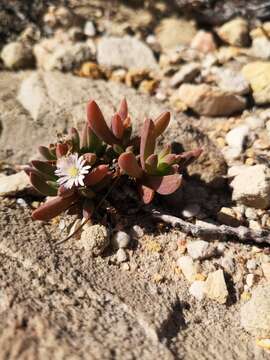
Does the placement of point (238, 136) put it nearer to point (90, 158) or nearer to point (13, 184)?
point (90, 158)

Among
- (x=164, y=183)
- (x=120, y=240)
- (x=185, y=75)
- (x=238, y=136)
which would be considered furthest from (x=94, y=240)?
(x=185, y=75)

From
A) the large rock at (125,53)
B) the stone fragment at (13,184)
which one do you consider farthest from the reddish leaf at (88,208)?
the large rock at (125,53)

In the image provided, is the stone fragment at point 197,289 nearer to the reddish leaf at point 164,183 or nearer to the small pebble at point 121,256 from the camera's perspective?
the small pebble at point 121,256

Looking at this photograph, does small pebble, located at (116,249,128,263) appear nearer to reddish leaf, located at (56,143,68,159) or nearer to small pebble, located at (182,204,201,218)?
small pebble, located at (182,204,201,218)

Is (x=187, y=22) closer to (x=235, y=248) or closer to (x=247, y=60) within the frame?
(x=247, y=60)

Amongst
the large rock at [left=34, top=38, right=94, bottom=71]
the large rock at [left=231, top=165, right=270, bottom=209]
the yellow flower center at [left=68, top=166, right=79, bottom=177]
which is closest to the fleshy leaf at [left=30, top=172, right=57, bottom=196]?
the yellow flower center at [left=68, top=166, right=79, bottom=177]

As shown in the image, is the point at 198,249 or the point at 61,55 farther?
the point at 61,55

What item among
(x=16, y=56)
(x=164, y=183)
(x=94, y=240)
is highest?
(x=16, y=56)
